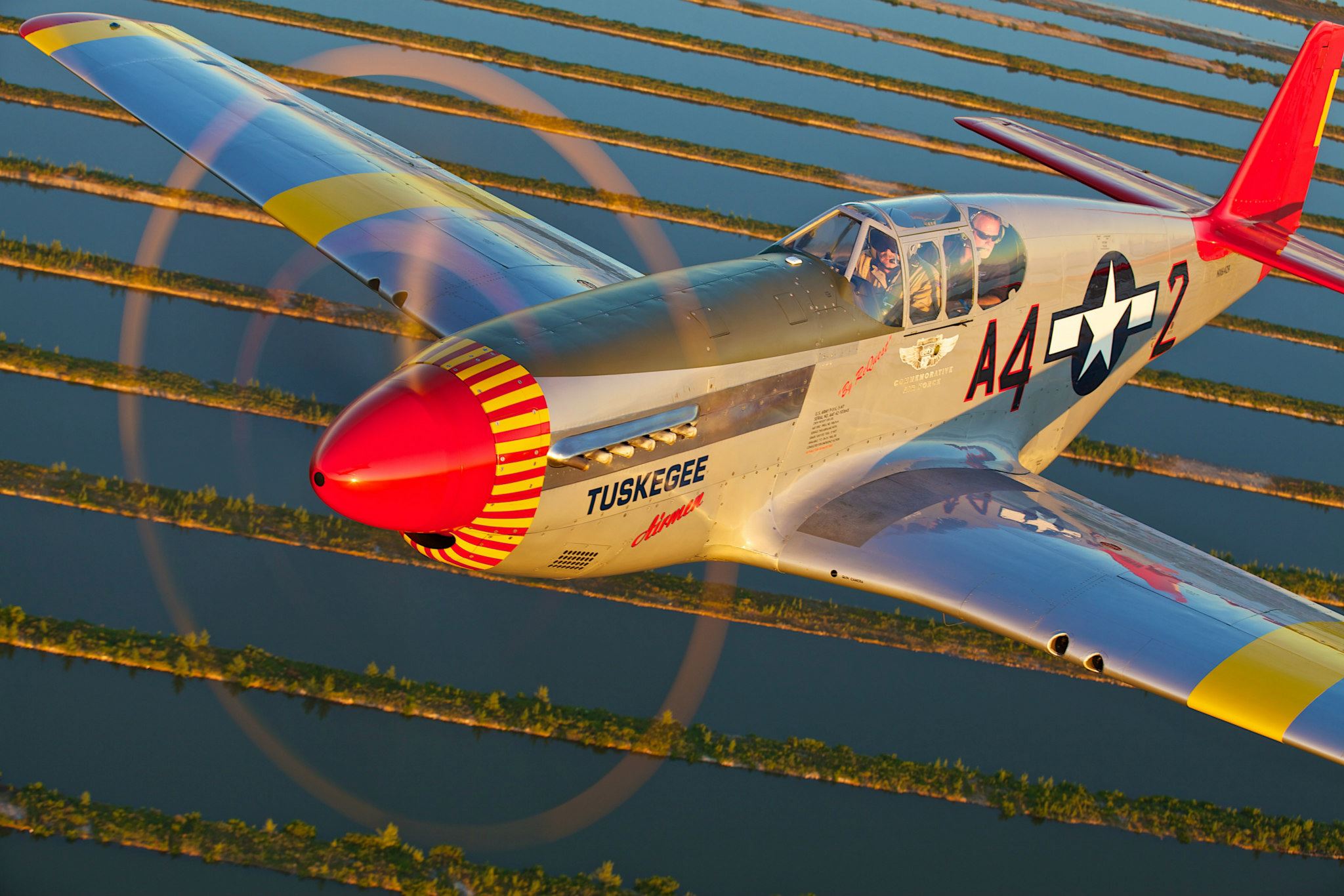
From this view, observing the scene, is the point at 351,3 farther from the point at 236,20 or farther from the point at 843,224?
the point at 843,224

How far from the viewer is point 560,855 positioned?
26.0 feet

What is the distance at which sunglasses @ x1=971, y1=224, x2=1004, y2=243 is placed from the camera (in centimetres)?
971

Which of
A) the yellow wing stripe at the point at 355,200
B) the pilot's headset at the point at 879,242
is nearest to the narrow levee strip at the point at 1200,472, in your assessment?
the pilot's headset at the point at 879,242

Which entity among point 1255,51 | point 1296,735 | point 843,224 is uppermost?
point 1255,51

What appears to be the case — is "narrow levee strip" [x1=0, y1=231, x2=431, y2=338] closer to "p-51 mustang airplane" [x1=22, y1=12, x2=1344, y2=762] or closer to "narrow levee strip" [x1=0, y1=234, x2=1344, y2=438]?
"narrow levee strip" [x1=0, y1=234, x2=1344, y2=438]

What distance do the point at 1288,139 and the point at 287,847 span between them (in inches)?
439

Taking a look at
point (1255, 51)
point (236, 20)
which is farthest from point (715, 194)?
point (1255, 51)

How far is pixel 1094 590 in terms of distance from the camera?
8.45 m

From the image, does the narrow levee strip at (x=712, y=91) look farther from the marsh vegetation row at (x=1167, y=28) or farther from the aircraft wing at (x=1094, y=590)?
the aircraft wing at (x=1094, y=590)

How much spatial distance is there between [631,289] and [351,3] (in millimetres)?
15691

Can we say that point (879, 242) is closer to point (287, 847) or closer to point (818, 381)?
point (818, 381)

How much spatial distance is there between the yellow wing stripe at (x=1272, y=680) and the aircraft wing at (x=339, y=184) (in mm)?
5746

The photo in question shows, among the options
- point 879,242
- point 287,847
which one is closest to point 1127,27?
point 879,242

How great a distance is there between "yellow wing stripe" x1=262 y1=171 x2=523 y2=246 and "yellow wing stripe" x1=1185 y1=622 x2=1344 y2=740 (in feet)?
24.0
